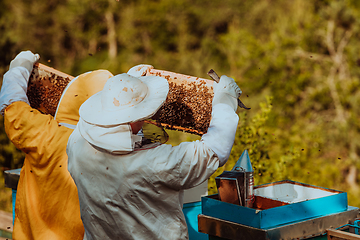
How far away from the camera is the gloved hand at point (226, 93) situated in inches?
60.8

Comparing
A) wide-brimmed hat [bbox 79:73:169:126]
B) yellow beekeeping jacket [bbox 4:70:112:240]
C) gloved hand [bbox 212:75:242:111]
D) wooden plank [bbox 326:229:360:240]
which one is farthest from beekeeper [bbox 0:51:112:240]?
wooden plank [bbox 326:229:360:240]

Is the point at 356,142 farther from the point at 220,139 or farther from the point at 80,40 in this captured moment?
the point at 80,40

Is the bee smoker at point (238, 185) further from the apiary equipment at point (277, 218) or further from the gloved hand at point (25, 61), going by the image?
the gloved hand at point (25, 61)

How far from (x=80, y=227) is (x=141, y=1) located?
36.2 ft

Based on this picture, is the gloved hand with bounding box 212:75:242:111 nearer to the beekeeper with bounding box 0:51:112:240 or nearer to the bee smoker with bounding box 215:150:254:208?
the bee smoker with bounding box 215:150:254:208

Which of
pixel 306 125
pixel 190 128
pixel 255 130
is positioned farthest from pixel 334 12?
pixel 190 128

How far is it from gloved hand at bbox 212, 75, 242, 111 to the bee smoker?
0.39 metres

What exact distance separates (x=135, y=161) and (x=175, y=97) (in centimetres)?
76

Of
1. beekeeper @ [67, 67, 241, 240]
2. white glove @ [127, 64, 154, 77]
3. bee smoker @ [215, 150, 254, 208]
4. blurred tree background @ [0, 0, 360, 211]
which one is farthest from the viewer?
blurred tree background @ [0, 0, 360, 211]

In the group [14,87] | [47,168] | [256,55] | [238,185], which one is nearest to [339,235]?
[238,185]

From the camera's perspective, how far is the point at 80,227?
1.99 meters

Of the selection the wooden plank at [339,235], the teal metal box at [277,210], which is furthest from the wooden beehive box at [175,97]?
the wooden plank at [339,235]

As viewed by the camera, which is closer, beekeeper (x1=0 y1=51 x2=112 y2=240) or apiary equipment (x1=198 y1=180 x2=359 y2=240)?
apiary equipment (x1=198 y1=180 x2=359 y2=240)

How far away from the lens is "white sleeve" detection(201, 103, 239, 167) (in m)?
1.41
